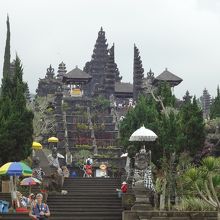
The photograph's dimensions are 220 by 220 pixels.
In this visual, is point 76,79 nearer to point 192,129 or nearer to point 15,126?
point 192,129

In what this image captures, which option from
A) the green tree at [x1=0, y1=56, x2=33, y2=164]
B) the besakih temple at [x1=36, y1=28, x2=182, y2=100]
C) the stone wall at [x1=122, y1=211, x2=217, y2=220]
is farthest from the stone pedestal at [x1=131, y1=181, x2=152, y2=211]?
the besakih temple at [x1=36, y1=28, x2=182, y2=100]

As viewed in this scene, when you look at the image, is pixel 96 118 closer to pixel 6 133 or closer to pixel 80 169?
pixel 80 169

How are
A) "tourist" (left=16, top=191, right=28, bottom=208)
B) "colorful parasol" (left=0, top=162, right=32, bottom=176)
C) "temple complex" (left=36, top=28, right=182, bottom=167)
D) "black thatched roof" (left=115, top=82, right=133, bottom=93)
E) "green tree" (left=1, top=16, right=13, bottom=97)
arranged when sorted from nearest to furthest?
"colorful parasol" (left=0, top=162, right=32, bottom=176), "tourist" (left=16, top=191, right=28, bottom=208), "green tree" (left=1, top=16, right=13, bottom=97), "temple complex" (left=36, top=28, right=182, bottom=167), "black thatched roof" (left=115, top=82, right=133, bottom=93)

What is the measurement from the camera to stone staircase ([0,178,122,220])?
21.3m

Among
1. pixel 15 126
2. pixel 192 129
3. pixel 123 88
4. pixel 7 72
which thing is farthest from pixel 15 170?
pixel 123 88

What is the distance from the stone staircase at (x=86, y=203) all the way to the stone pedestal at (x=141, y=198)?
1.18 meters

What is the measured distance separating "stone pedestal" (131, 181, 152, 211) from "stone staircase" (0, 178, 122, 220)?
118 centimetres

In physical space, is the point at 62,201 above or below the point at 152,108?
below

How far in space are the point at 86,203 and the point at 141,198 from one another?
11.3ft

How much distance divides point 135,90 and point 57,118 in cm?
1879

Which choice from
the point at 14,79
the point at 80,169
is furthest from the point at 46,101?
the point at 14,79

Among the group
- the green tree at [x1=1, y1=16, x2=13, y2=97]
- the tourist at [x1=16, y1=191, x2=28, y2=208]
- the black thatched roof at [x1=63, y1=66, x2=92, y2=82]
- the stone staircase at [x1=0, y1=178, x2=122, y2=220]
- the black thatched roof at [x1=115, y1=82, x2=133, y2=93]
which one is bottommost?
the stone staircase at [x1=0, y1=178, x2=122, y2=220]

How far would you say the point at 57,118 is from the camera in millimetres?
55688

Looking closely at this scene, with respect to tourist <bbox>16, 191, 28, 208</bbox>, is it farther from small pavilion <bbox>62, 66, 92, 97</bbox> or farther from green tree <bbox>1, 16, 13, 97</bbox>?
small pavilion <bbox>62, 66, 92, 97</bbox>
